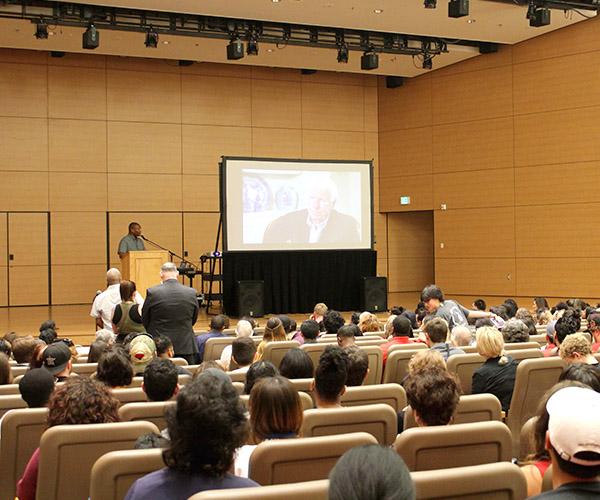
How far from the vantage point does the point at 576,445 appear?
1.78 meters

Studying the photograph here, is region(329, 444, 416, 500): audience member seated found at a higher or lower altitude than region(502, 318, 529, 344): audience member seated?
higher

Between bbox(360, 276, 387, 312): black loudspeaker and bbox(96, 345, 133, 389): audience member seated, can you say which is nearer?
bbox(96, 345, 133, 389): audience member seated

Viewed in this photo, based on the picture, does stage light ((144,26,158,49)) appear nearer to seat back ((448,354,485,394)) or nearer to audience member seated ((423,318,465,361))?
audience member seated ((423,318,465,361))

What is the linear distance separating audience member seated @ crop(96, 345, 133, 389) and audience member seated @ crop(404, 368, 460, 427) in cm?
177

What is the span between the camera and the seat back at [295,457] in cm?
265

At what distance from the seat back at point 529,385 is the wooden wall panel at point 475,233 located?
1306 centimetres

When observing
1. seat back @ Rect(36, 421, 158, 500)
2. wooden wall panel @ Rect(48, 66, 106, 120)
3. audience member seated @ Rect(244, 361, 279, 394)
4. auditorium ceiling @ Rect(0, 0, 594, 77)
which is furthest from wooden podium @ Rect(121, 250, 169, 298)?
seat back @ Rect(36, 421, 158, 500)

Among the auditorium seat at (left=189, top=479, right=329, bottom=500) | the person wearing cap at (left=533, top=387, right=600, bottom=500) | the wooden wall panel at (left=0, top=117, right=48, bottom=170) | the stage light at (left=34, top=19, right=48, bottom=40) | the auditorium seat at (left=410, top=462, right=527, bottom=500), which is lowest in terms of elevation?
the auditorium seat at (left=410, top=462, right=527, bottom=500)

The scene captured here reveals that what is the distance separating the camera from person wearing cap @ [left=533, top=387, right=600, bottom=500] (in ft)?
5.82

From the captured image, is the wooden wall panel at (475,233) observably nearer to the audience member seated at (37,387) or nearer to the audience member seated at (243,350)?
the audience member seated at (243,350)

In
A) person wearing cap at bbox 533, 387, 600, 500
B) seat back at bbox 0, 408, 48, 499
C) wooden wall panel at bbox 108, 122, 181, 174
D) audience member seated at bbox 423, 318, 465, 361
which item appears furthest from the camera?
wooden wall panel at bbox 108, 122, 181, 174

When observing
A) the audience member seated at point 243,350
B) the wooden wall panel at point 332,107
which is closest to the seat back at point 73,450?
the audience member seated at point 243,350

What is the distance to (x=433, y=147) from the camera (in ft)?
63.1

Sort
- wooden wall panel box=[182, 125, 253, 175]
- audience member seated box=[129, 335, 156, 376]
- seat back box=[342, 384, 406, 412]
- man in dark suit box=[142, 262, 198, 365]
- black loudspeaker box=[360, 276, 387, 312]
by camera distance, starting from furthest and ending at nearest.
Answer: wooden wall panel box=[182, 125, 253, 175] → black loudspeaker box=[360, 276, 387, 312] → man in dark suit box=[142, 262, 198, 365] → audience member seated box=[129, 335, 156, 376] → seat back box=[342, 384, 406, 412]
